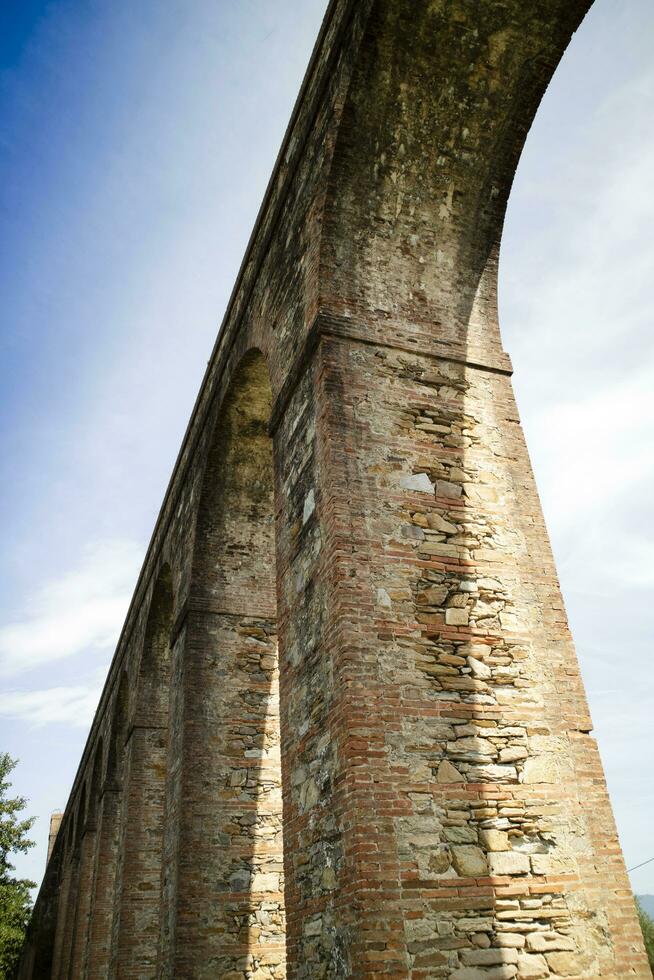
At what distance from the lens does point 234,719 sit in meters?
8.22

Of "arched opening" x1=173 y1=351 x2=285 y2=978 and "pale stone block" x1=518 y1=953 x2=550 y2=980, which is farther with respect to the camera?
"arched opening" x1=173 y1=351 x2=285 y2=978

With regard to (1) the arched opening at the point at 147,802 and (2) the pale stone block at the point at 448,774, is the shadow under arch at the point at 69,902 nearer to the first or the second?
(1) the arched opening at the point at 147,802

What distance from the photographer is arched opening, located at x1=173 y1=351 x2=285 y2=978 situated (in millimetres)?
7145

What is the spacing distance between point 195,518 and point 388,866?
6.12m

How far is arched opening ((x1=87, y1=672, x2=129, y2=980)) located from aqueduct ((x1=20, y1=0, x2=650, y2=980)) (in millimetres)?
7331

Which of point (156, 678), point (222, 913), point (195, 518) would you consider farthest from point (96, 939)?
point (195, 518)

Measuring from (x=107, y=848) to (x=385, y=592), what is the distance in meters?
13.3

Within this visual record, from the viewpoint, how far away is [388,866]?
374 cm

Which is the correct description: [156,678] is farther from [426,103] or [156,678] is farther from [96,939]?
[426,103]

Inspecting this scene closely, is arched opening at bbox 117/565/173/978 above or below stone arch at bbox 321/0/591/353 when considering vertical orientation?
below

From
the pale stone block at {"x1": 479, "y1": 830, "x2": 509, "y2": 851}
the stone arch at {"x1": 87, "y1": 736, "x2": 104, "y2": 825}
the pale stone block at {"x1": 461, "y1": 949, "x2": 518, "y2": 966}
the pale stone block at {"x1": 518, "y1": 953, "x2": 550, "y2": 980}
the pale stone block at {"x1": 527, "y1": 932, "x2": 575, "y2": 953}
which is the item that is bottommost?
the pale stone block at {"x1": 518, "y1": 953, "x2": 550, "y2": 980}

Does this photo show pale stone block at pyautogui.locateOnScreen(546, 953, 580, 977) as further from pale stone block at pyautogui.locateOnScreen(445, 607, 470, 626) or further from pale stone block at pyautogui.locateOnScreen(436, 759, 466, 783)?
pale stone block at pyautogui.locateOnScreen(445, 607, 470, 626)

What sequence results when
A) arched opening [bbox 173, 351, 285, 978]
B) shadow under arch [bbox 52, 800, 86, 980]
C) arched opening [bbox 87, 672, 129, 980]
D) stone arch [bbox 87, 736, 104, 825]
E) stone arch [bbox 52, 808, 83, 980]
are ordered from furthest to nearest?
stone arch [bbox 52, 808, 83, 980] < shadow under arch [bbox 52, 800, 86, 980] < stone arch [bbox 87, 736, 104, 825] < arched opening [bbox 87, 672, 129, 980] < arched opening [bbox 173, 351, 285, 978]

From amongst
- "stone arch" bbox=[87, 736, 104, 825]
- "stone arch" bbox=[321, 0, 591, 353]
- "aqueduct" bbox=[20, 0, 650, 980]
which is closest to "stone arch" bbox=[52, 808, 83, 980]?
"stone arch" bbox=[87, 736, 104, 825]
